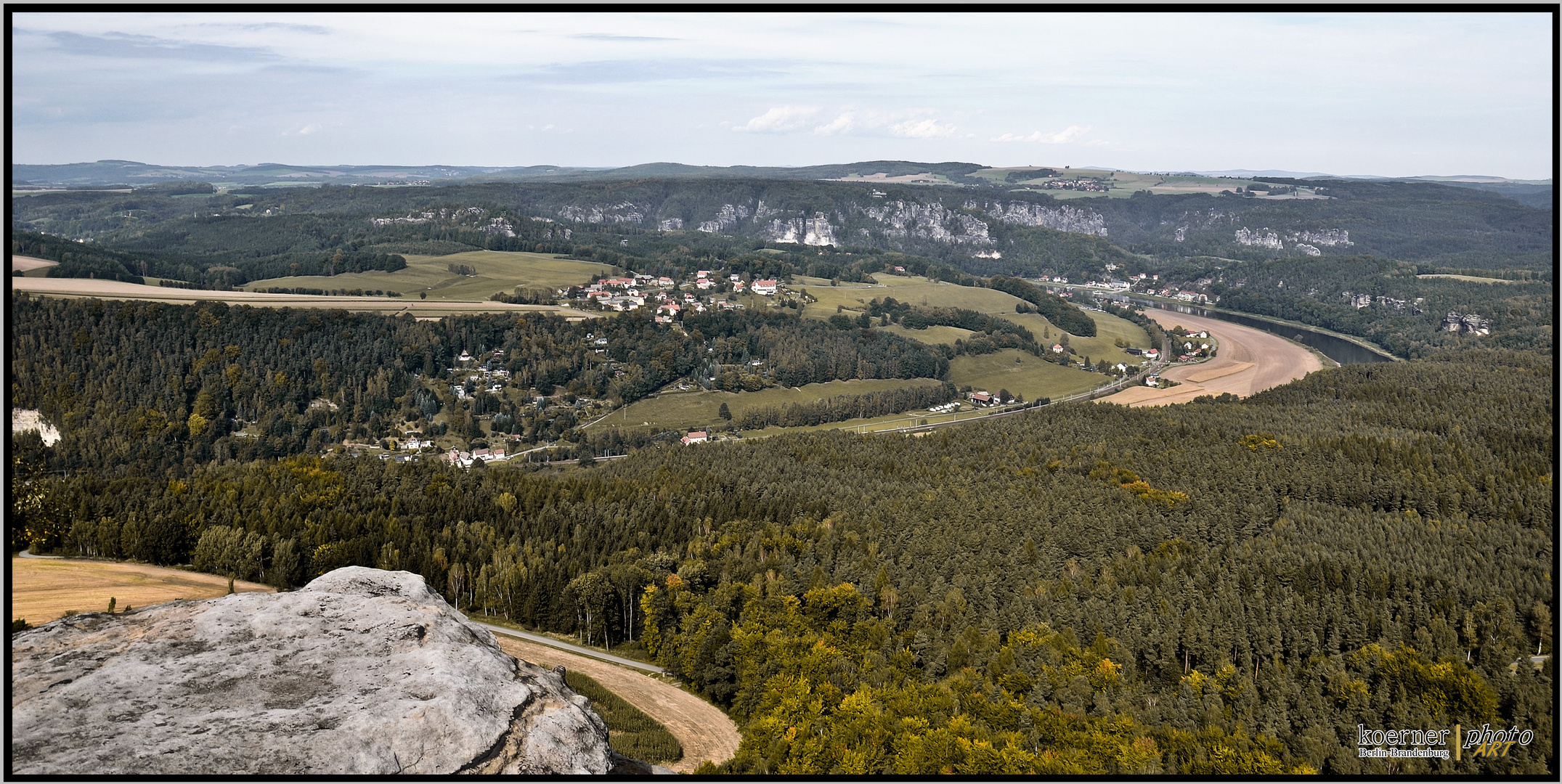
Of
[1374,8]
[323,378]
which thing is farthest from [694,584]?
[323,378]

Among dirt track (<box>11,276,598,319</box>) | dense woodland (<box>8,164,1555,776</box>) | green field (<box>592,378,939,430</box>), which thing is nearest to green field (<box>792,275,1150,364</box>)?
green field (<box>592,378,939,430</box>)

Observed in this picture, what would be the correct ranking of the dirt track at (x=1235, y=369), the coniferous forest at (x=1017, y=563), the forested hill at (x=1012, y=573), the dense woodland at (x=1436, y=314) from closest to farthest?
the forested hill at (x=1012, y=573) → the coniferous forest at (x=1017, y=563) → the dirt track at (x=1235, y=369) → the dense woodland at (x=1436, y=314)

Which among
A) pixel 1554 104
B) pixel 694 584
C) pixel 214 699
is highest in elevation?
pixel 1554 104

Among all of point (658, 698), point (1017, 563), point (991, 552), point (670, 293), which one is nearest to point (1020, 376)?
point (670, 293)

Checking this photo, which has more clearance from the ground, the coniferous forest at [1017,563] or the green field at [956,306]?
the coniferous forest at [1017,563]

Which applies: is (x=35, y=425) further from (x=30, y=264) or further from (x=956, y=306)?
(x=956, y=306)

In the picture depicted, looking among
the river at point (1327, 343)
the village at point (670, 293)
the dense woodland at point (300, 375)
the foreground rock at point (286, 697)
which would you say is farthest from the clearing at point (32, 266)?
the river at point (1327, 343)

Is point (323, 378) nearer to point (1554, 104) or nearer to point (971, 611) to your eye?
point (971, 611)

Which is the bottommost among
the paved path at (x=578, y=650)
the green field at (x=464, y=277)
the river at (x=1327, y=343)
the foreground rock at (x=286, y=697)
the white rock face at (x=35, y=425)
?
the river at (x=1327, y=343)

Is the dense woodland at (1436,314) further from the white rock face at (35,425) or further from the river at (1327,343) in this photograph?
the white rock face at (35,425)
